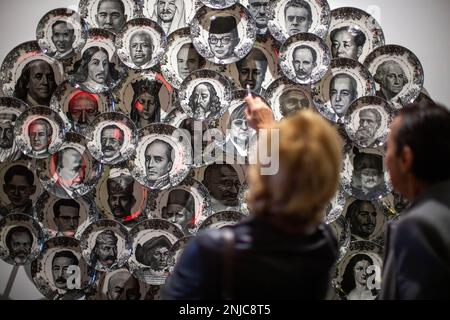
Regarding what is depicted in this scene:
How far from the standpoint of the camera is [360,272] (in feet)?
7.49

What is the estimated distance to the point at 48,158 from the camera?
2328 mm

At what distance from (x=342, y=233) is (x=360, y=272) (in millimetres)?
183

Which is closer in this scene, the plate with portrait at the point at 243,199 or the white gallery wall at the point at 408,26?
the plate with portrait at the point at 243,199

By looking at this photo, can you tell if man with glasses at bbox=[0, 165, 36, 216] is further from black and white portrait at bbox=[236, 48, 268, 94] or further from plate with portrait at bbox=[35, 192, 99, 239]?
black and white portrait at bbox=[236, 48, 268, 94]

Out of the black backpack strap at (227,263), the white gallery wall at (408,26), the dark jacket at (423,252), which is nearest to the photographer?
the black backpack strap at (227,263)

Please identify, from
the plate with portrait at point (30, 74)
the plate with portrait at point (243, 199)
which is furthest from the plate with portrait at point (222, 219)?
the plate with portrait at point (30, 74)

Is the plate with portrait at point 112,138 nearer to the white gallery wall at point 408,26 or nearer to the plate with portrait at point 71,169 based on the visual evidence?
the plate with portrait at point 71,169

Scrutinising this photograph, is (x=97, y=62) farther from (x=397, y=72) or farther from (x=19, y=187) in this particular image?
(x=397, y=72)

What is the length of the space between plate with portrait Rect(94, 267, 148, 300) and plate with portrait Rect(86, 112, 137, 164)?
1.61ft

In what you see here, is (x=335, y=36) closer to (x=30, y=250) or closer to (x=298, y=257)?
(x=298, y=257)

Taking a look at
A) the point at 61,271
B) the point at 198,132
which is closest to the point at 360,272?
the point at 198,132

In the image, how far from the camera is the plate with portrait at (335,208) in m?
2.27

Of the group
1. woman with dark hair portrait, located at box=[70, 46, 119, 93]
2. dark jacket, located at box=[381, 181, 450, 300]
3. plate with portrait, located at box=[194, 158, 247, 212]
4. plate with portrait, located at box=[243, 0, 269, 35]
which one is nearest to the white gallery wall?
woman with dark hair portrait, located at box=[70, 46, 119, 93]

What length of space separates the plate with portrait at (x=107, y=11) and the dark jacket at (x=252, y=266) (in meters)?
1.52
